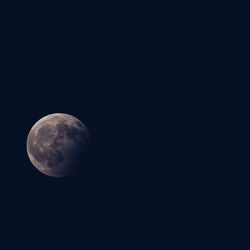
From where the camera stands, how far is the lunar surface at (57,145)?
609 inches

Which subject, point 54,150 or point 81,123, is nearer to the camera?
point 54,150

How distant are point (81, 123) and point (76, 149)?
5.12 feet

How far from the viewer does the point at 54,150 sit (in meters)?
15.4

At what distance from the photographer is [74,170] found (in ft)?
Answer: 52.5

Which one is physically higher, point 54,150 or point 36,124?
point 36,124

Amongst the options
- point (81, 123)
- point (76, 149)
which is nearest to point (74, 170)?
point (76, 149)

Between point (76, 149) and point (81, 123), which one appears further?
point (81, 123)

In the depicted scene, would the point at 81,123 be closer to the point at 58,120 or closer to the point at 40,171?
the point at 58,120

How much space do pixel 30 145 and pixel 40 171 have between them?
1211 mm

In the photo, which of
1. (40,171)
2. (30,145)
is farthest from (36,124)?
→ (40,171)

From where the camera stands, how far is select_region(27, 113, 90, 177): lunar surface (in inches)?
609

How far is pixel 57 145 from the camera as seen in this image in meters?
15.4

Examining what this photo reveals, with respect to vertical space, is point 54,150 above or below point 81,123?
below

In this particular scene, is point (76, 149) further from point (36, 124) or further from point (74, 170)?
point (36, 124)
